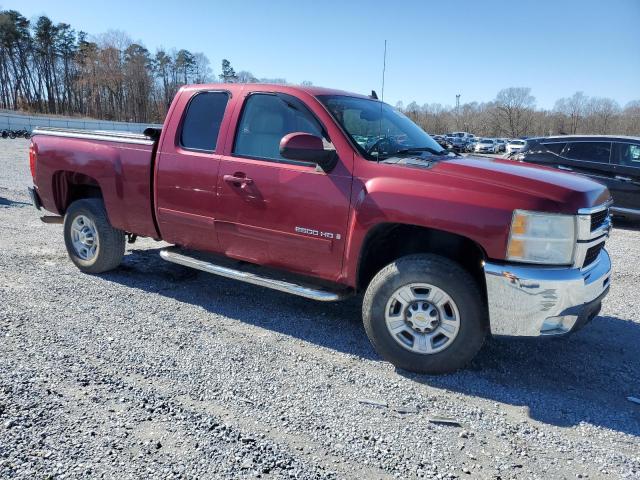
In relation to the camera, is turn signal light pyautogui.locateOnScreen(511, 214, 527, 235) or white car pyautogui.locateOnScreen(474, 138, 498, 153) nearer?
turn signal light pyautogui.locateOnScreen(511, 214, 527, 235)

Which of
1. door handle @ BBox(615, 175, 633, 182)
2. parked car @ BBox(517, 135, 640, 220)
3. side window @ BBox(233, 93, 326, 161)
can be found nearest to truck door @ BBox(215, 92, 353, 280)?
side window @ BBox(233, 93, 326, 161)

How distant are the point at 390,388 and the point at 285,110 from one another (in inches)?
93.0

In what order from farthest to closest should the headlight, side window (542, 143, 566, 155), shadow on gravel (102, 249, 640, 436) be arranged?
side window (542, 143, 566, 155) < shadow on gravel (102, 249, 640, 436) < the headlight

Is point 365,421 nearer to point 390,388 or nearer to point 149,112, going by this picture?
point 390,388

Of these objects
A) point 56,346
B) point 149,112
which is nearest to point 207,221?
point 56,346

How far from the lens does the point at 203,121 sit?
4539mm

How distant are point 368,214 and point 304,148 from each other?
67 cm

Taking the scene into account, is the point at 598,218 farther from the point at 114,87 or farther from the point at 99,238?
the point at 114,87

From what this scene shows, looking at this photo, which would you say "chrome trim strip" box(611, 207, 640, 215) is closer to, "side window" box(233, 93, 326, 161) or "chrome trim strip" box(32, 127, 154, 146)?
"side window" box(233, 93, 326, 161)

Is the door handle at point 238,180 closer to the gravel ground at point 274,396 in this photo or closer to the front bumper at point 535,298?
the gravel ground at point 274,396

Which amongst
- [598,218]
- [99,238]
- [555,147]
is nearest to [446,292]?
[598,218]

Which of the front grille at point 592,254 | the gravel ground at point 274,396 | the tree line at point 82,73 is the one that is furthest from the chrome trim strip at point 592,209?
the tree line at point 82,73

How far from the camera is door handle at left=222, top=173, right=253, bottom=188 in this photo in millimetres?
4059

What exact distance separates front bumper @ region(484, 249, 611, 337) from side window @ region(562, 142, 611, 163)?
25.4ft
